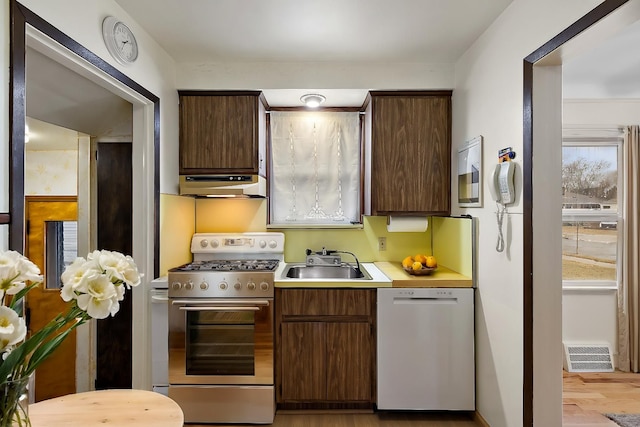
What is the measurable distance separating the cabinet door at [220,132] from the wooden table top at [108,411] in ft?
5.79

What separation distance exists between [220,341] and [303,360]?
554mm

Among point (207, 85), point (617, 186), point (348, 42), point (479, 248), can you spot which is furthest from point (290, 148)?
point (617, 186)

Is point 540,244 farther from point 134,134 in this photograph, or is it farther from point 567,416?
point 134,134

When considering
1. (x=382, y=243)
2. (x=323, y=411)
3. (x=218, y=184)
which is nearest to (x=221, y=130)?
(x=218, y=184)

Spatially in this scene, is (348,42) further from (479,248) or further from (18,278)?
(18,278)

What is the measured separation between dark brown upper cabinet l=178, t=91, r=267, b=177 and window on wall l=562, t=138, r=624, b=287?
271cm

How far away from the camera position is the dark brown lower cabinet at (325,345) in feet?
8.11

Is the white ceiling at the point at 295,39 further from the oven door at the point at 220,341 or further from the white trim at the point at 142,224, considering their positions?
the oven door at the point at 220,341

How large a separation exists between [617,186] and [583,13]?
7.96ft

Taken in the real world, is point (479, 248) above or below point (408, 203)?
below

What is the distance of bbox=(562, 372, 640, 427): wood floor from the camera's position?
8.11 ft

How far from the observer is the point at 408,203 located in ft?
9.16

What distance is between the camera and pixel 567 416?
8.21ft

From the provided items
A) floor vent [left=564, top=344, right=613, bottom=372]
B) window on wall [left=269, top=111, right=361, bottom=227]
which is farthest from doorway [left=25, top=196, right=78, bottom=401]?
floor vent [left=564, top=344, right=613, bottom=372]
